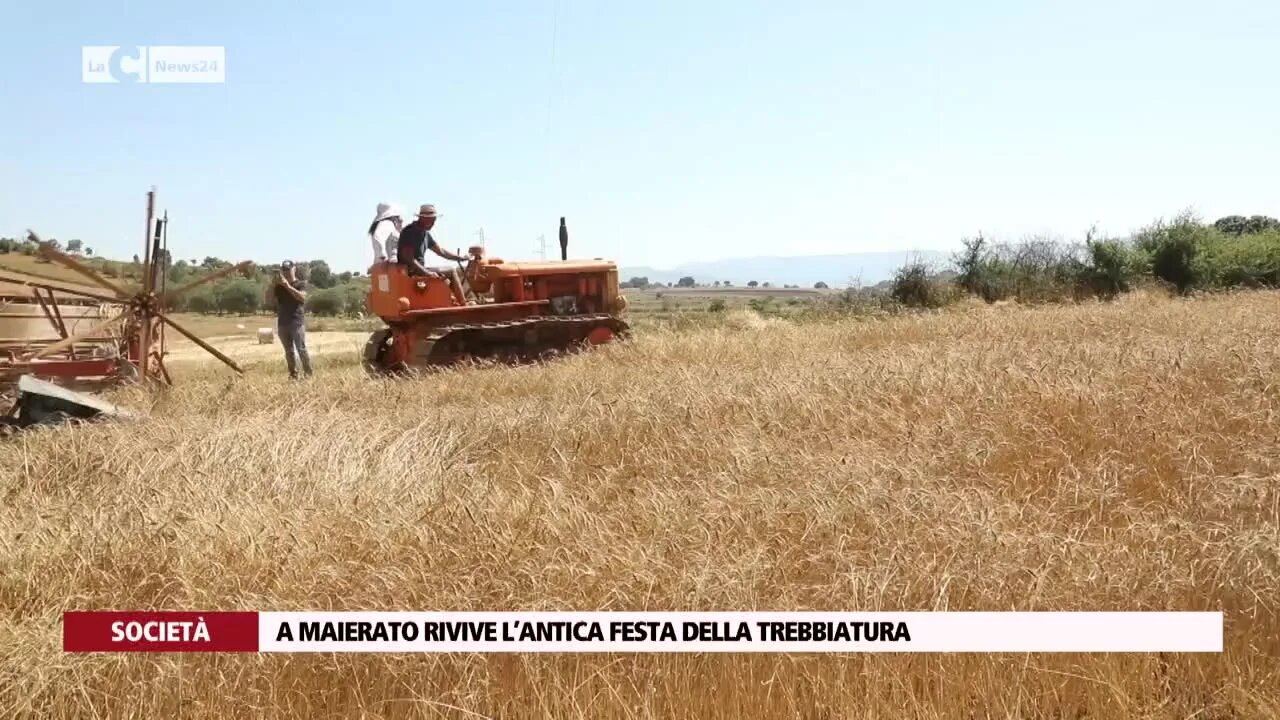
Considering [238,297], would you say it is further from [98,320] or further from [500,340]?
[500,340]

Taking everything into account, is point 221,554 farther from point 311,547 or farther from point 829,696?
point 829,696

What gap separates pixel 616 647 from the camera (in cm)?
270

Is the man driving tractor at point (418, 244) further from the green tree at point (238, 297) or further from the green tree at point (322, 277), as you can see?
the green tree at point (322, 277)

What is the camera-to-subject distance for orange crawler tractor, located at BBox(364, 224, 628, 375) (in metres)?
11.5

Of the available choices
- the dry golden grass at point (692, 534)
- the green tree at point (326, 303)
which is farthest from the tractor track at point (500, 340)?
the green tree at point (326, 303)

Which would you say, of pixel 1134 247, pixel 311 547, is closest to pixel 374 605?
pixel 311 547

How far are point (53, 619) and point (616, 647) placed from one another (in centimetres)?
199

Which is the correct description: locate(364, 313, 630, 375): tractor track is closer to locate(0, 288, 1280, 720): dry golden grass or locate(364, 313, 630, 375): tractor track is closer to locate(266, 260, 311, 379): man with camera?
locate(266, 260, 311, 379): man with camera

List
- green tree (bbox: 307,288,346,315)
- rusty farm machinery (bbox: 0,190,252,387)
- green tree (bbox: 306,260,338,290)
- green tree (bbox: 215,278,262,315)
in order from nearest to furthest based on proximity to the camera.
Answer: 1. rusty farm machinery (bbox: 0,190,252,387)
2. green tree (bbox: 215,278,262,315)
3. green tree (bbox: 307,288,346,315)
4. green tree (bbox: 306,260,338,290)

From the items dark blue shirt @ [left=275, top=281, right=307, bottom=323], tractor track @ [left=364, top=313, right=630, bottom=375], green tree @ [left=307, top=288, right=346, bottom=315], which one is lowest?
tractor track @ [left=364, top=313, right=630, bottom=375]
